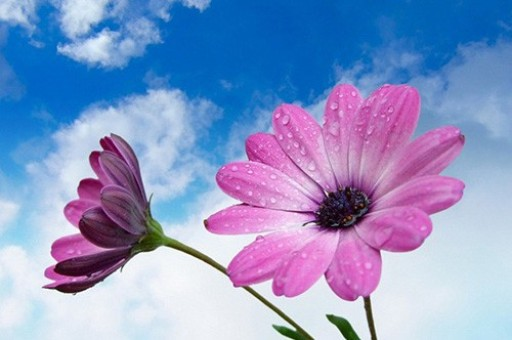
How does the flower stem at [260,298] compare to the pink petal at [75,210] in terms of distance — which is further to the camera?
the pink petal at [75,210]

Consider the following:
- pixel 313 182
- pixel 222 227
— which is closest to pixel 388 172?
pixel 313 182

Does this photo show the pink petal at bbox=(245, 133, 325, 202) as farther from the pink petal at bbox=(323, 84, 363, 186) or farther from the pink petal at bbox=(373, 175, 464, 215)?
the pink petal at bbox=(373, 175, 464, 215)

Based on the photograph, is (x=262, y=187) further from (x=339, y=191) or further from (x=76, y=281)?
(x=76, y=281)

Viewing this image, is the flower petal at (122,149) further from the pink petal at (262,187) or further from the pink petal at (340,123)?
the pink petal at (340,123)

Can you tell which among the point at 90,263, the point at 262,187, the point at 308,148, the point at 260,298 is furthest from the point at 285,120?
the point at 90,263

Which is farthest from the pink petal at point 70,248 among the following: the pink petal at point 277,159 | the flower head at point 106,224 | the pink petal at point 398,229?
the pink petal at point 398,229

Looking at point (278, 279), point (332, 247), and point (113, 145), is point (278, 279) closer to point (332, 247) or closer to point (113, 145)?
point (332, 247)
